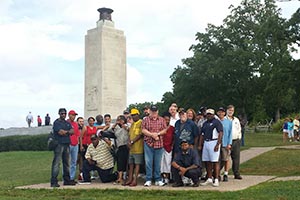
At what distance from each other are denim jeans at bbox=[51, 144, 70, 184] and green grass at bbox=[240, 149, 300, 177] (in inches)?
204

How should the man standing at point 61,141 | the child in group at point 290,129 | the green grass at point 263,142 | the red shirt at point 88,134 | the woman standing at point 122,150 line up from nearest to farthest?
the man standing at point 61,141 < the woman standing at point 122,150 < the red shirt at point 88,134 < the green grass at point 263,142 < the child in group at point 290,129

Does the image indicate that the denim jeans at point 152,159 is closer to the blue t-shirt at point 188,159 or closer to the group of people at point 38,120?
the blue t-shirt at point 188,159

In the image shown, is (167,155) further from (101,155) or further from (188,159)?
(101,155)

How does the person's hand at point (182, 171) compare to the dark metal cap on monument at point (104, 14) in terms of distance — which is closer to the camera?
the person's hand at point (182, 171)

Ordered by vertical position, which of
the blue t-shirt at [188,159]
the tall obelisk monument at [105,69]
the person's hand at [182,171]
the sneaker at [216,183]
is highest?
the tall obelisk monument at [105,69]

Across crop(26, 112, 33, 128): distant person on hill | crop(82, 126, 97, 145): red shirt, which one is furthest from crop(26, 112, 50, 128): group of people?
crop(82, 126, 97, 145): red shirt

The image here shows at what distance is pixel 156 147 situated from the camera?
1078cm

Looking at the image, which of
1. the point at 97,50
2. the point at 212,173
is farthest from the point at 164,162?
the point at 97,50

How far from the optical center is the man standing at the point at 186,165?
10266mm

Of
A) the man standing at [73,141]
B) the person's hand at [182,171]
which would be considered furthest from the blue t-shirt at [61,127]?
the person's hand at [182,171]

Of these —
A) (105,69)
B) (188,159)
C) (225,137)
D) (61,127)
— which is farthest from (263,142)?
(61,127)

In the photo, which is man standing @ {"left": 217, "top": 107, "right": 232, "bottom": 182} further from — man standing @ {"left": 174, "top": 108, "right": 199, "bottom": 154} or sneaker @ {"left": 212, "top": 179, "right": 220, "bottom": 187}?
sneaker @ {"left": 212, "top": 179, "right": 220, "bottom": 187}

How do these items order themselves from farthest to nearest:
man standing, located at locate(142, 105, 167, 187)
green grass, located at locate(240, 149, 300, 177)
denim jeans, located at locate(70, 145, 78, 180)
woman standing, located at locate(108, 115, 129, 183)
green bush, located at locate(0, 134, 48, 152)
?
green bush, located at locate(0, 134, 48, 152), green grass, located at locate(240, 149, 300, 177), denim jeans, located at locate(70, 145, 78, 180), woman standing, located at locate(108, 115, 129, 183), man standing, located at locate(142, 105, 167, 187)

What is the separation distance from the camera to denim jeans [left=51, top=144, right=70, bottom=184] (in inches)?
441
